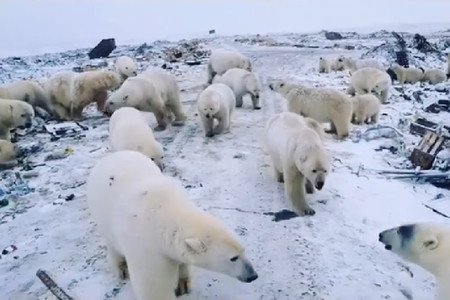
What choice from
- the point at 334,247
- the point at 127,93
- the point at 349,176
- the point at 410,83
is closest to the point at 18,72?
the point at 127,93

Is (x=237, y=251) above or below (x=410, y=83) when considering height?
above

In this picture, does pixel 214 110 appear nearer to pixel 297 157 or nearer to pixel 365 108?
pixel 365 108

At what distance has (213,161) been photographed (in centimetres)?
748

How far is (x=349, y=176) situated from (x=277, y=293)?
2.98 metres

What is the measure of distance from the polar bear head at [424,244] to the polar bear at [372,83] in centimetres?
800

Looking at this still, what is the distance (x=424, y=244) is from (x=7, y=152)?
21.1 feet

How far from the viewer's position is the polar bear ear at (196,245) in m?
3.36

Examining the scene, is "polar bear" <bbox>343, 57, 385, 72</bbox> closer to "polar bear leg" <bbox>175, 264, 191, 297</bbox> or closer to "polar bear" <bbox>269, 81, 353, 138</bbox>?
"polar bear" <bbox>269, 81, 353, 138</bbox>

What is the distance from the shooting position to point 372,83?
11641mm

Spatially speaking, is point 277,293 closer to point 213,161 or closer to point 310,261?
point 310,261

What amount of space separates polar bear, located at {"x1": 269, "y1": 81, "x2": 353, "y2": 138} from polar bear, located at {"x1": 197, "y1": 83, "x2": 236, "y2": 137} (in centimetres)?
123

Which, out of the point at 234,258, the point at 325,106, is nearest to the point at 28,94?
the point at 325,106

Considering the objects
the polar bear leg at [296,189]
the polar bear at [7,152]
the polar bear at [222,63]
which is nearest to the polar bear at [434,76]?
the polar bear at [222,63]

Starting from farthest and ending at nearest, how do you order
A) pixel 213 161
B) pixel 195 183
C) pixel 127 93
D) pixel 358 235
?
pixel 127 93 < pixel 213 161 < pixel 195 183 < pixel 358 235
